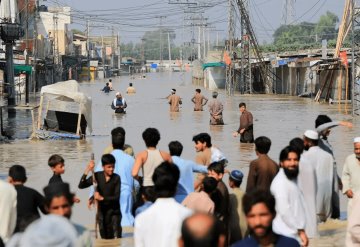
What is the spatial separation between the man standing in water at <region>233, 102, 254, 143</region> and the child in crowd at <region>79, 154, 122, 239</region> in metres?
12.0

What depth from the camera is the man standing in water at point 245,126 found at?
22250 millimetres

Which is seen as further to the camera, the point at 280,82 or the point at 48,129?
the point at 280,82

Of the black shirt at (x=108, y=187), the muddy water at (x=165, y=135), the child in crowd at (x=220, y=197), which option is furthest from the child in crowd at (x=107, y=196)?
the muddy water at (x=165, y=135)

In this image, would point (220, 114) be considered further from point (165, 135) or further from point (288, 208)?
point (288, 208)

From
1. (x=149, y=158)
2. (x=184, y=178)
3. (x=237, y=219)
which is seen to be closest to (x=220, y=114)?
(x=149, y=158)

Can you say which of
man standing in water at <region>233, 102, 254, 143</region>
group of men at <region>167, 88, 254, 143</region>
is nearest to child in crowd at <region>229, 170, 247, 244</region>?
group of men at <region>167, 88, 254, 143</region>

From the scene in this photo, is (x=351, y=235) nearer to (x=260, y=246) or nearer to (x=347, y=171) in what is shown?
(x=260, y=246)

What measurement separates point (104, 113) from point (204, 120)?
23.5ft

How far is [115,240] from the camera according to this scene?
9914mm

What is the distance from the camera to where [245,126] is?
23.0 meters

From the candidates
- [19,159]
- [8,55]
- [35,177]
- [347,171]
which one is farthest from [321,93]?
[347,171]

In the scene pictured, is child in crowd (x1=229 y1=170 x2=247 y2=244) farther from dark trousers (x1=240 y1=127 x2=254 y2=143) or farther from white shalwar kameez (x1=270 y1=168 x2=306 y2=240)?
dark trousers (x1=240 y1=127 x2=254 y2=143)

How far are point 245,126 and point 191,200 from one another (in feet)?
51.9

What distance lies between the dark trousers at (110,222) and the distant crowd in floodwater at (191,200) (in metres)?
0.01
